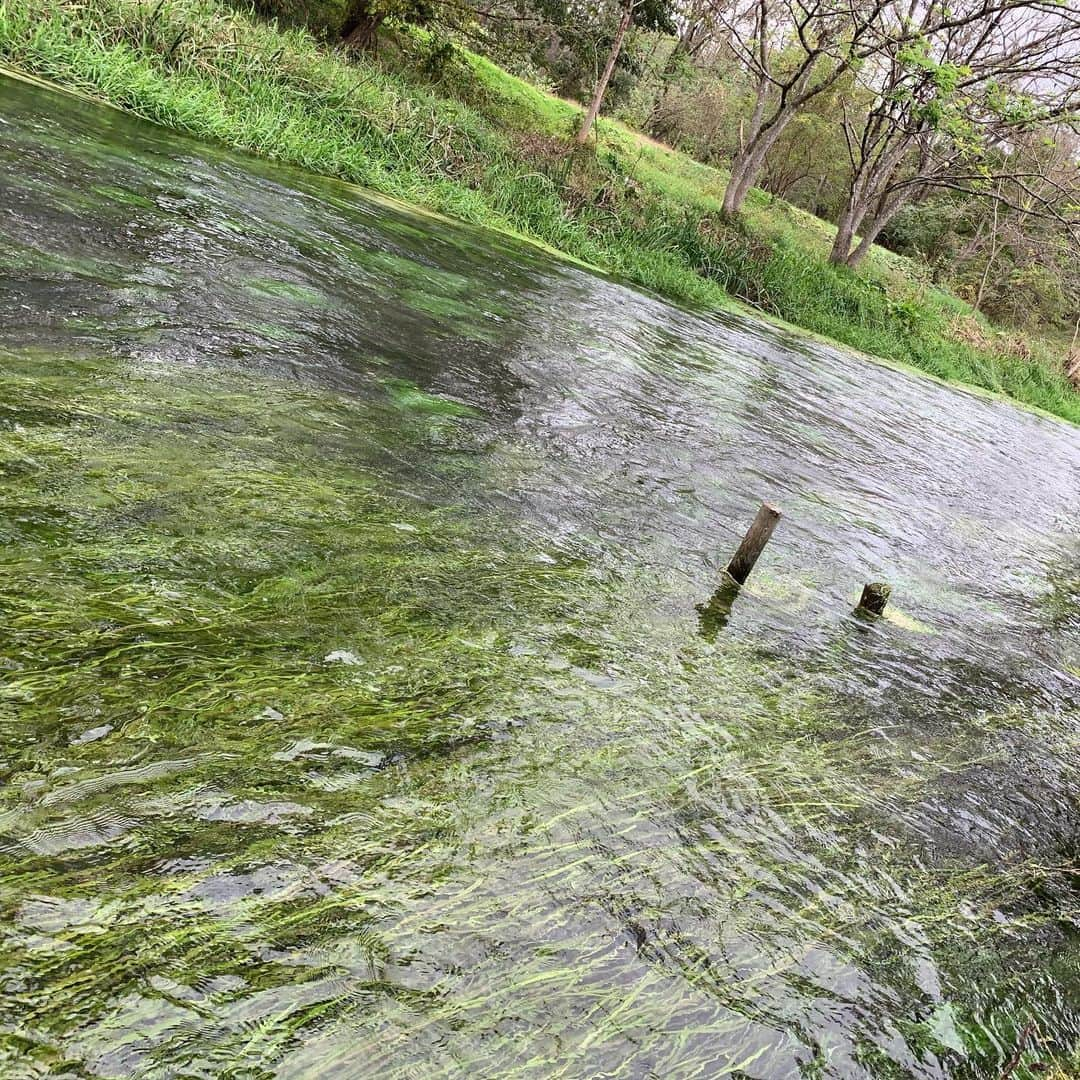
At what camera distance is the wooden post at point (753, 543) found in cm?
419

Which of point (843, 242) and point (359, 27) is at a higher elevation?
point (843, 242)

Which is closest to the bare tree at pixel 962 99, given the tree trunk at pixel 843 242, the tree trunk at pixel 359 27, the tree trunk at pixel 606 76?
the tree trunk at pixel 843 242

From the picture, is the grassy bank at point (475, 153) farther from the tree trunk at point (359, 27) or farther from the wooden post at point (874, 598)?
the wooden post at point (874, 598)

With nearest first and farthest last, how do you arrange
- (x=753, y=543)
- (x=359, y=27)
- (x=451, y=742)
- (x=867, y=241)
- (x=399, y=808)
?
(x=399, y=808)
(x=451, y=742)
(x=753, y=543)
(x=359, y=27)
(x=867, y=241)

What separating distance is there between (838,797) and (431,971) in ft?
5.73

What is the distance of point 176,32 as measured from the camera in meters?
11.1

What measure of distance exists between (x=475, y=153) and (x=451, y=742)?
13.6 metres

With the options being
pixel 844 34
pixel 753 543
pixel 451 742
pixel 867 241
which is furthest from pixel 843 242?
pixel 451 742

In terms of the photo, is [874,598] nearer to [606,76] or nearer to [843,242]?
[606,76]

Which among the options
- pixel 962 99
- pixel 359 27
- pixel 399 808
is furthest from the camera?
pixel 359 27

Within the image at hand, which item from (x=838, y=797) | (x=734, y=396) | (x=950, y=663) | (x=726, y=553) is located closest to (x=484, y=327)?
(x=734, y=396)

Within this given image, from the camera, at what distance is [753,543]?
4301 mm

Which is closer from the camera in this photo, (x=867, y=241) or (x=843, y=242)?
(x=867, y=241)

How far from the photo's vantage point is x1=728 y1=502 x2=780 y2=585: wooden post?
419cm
